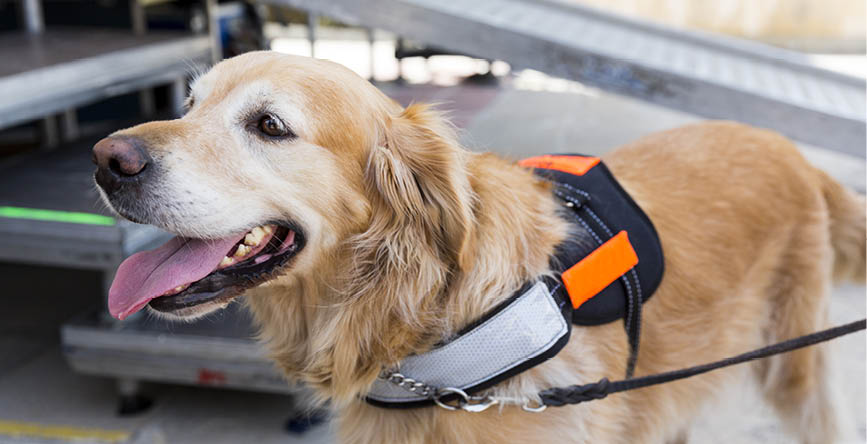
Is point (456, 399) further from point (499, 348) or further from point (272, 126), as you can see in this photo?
point (272, 126)

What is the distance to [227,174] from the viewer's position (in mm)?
1840

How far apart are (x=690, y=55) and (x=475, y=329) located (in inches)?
138

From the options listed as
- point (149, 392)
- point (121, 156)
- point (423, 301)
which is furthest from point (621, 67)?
point (121, 156)

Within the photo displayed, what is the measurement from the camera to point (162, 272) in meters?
1.89

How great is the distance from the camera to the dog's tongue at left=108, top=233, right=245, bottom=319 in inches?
73.2

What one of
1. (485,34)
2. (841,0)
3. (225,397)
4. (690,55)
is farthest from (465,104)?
(841,0)

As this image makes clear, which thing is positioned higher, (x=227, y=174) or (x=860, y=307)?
(x=227, y=174)

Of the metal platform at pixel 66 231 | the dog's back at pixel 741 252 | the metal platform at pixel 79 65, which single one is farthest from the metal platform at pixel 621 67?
the metal platform at pixel 66 231

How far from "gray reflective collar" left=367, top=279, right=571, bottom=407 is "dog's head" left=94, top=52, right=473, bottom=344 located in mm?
150

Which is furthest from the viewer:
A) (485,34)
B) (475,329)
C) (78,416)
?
(485,34)

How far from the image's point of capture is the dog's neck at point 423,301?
196cm

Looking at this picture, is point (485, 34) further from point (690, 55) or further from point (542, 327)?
point (542, 327)

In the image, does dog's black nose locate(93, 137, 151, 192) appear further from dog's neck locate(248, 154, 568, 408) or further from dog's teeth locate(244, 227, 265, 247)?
dog's neck locate(248, 154, 568, 408)

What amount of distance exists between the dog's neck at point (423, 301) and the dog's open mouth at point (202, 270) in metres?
0.11
